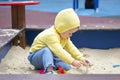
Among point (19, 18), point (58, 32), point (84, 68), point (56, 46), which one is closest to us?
point (56, 46)

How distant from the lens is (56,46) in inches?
94.8

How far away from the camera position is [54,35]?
247cm

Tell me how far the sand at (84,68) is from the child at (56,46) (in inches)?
4.9

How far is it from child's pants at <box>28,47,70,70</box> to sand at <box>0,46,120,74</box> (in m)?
0.06

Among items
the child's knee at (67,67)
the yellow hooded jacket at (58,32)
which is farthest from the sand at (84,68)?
the yellow hooded jacket at (58,32)

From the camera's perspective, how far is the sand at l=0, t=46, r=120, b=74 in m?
2.66

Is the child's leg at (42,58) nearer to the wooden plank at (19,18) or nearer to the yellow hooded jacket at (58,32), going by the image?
the yellow hooded jacket at (58,32)

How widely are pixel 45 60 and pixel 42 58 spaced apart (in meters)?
0.08

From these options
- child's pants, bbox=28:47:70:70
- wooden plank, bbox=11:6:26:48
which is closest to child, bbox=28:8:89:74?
child's pants, bbox=28:47:70:70

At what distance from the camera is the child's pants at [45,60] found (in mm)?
2408

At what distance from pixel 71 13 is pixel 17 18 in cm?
108

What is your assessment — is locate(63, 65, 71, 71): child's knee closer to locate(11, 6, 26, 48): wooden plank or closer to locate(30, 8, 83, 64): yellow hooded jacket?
locate(30, 8, 83, 64): yellow hooded jacket

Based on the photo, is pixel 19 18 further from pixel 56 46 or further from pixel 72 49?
pixel 56 46

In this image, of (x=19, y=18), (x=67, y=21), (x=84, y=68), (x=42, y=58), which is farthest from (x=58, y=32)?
(x=19, y=18)
